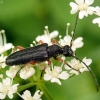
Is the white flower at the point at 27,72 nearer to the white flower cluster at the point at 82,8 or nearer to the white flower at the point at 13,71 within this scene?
the white flower at the point at 13,71

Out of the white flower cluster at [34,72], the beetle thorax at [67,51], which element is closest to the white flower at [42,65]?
the white flower cluster at [34,72]

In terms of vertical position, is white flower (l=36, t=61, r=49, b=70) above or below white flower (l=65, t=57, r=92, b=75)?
above

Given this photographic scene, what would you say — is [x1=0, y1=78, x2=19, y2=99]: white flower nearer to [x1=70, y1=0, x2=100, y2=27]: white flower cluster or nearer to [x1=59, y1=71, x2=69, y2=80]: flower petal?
[x1=59, y1=71, x2=69, y2=80]: flower petal

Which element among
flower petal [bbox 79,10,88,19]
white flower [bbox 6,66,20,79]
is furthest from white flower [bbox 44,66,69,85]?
flower petal [bbox 79,10,88,19]

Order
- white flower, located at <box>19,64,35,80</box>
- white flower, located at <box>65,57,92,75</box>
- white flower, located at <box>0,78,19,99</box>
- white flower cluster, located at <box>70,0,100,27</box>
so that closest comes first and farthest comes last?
white flower, located at <box>19,64,35,80</box> → white flower, located at <box>0,78,19,99</box> → white flower, located at <box>65,57,92,75</box> → white flower cluster, located at <box>70,0,100,27</box>

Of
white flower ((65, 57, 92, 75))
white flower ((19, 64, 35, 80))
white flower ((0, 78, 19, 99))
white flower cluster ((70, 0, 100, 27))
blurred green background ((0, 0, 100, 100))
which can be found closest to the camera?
white flower ((19, 64, 35, 80))

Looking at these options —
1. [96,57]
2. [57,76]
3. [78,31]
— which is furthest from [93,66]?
[57,76]
